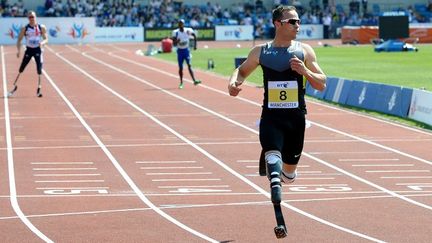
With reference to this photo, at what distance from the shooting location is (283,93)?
1025 centimetres

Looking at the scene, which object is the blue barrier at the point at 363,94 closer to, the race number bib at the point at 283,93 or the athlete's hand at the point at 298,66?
the race number bib at the point at 283,93

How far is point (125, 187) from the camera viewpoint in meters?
13.8

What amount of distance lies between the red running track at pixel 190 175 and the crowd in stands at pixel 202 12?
47.3 m

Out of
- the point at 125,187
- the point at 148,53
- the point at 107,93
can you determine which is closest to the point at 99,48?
the point at 148,53

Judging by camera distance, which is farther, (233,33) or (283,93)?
(233,33)

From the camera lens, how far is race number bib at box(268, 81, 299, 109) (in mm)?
10242

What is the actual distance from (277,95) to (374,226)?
171cm

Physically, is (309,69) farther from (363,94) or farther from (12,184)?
(363,94)

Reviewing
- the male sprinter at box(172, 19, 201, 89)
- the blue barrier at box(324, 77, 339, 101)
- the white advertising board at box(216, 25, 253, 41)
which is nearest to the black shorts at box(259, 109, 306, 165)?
the blue barrier at box(324, 77, 339, 101)

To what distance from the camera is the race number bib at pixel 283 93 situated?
1024 centimetres

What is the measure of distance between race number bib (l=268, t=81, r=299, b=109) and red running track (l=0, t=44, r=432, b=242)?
1206 mm

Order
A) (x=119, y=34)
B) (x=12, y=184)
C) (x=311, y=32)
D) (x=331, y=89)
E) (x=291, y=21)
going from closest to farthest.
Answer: (x=291, y=21), (x=12, y=184), (x=331, y=89), (x=119, y=34), (x=311, y=32)

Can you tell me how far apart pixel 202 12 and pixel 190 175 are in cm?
6570

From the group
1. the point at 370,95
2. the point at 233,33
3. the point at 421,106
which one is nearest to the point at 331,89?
the point at 370,95
